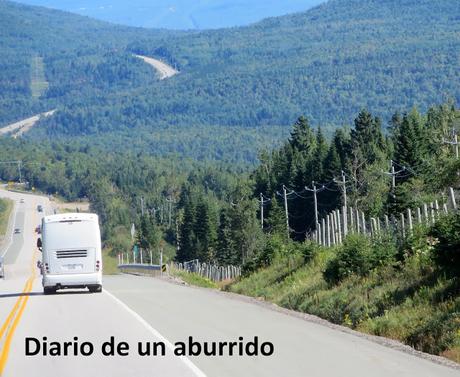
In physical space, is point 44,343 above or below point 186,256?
above

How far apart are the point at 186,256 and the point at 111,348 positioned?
98993 millimetres

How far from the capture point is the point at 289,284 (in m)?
33.3

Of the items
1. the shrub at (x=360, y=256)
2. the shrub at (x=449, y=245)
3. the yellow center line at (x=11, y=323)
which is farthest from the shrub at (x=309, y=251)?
the shrub at (x=449, y=245)

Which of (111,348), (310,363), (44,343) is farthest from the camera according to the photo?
(44,343)

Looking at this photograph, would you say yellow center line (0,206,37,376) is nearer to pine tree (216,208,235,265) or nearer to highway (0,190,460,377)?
highway (0,190,460,377)

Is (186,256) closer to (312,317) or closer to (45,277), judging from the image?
(45,277)

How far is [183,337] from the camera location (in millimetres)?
20078

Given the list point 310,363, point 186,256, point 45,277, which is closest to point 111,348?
point 310,363

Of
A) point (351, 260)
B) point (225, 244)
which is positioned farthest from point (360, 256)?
point (225, 244)

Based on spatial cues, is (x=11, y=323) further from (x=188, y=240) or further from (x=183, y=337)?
(x=188, y=240)

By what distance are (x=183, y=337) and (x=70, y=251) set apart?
16.3 meters

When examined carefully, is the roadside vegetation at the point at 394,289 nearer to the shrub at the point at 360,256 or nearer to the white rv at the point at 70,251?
the shrub at the point at 360,256

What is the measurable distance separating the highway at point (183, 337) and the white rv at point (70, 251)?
79.4 inches

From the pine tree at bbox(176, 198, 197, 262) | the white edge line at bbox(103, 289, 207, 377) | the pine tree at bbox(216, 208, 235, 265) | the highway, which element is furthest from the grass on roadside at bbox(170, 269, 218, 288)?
the pine tree at bbox(176, 198, 197, 262)
